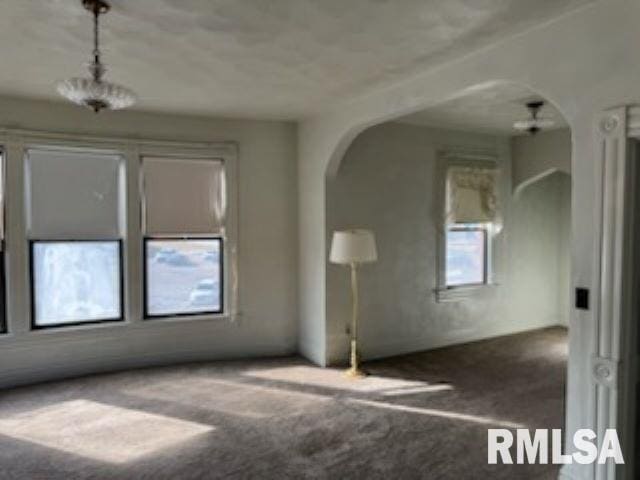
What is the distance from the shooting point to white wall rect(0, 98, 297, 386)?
14.4 feet

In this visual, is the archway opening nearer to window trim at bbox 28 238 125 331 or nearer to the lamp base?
the lamp base

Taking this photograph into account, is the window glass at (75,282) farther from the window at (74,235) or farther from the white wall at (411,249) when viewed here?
the white wall at (411,249)

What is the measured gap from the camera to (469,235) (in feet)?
19.9

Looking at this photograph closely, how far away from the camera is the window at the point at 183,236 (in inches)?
193

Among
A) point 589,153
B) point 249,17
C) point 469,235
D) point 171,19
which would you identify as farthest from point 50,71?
point 469,235

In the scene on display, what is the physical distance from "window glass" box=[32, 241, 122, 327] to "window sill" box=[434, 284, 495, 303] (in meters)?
3.67

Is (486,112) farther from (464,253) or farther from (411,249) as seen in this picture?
(464,253)

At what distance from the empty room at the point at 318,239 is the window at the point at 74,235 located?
0.02 metres

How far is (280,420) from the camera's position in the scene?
12.0ft

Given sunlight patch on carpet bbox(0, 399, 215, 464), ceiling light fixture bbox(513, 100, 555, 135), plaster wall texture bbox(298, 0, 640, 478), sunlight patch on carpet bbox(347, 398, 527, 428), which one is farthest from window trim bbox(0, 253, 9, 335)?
ceiling light fixture bbox(513, 100, 555, 135)

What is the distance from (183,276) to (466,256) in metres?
3.55

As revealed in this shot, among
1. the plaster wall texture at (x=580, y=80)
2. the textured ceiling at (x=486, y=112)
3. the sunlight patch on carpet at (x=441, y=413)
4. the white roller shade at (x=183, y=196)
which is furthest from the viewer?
the white roller shade at (x=183, y=196)

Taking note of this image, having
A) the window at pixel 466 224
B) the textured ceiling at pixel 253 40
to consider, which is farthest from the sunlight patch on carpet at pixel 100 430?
the window at pixel 466 224
